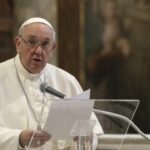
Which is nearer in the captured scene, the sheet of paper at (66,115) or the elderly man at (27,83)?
the sheet of paper at (66,115)

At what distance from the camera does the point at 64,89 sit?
147 inches

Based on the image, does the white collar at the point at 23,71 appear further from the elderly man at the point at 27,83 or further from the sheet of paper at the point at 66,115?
the sheet of paper at the point at 66,115

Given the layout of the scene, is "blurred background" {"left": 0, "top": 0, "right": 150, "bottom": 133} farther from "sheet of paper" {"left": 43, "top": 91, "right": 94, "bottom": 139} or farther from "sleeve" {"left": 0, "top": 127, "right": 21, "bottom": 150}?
"sheet of paper" {"left": 43, "top": 91, "right": 94, "bottom": 139}

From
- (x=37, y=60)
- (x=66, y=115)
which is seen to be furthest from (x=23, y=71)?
(x=66, y=115)

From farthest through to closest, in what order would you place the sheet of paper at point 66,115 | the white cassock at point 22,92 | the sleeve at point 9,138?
the white cassock at point 22,92 < the sleeve at point 9,138 < the sheet of paper at point 66,115

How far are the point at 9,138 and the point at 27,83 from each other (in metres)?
0.59

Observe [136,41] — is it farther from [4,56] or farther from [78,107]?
[78,107]

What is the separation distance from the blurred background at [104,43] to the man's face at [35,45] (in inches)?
157

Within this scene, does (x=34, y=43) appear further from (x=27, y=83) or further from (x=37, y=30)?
(x=27, y=83)

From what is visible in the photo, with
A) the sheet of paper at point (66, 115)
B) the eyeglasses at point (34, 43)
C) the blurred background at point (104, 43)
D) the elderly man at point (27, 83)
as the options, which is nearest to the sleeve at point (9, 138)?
the elderly man at point (27, 83)

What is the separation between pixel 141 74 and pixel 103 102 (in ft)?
15.5

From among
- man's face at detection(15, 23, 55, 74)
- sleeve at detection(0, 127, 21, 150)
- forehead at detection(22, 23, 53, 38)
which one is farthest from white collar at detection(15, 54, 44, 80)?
sleeve at detection(0, 127, 21, 150)

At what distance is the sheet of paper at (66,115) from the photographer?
2.69 m

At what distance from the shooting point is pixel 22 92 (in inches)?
143
